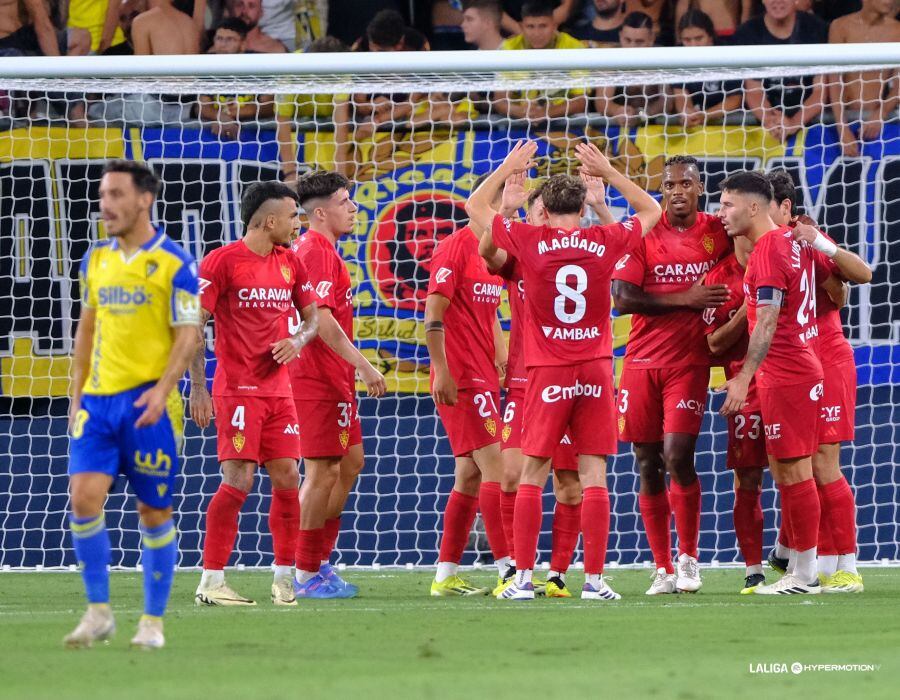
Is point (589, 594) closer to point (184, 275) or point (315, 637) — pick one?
point (315, 637)

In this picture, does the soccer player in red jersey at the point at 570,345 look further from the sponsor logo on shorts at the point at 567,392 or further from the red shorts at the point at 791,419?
the red shorts at the point at 791,419

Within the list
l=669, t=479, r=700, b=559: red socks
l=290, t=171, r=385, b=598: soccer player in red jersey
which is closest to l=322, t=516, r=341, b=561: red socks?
l=290, t=171, r=385, b=598: soccer player in red jersey

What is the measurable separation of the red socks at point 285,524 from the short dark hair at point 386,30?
596cm

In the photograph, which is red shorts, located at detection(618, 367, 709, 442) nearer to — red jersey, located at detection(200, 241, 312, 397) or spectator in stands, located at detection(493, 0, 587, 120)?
red jersey, located at detection(200, 241, 312, 397)

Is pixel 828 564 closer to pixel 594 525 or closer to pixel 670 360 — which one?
pixel 670 360

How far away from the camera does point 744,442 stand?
7.98 m

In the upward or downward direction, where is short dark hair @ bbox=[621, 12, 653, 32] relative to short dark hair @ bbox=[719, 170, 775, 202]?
upward

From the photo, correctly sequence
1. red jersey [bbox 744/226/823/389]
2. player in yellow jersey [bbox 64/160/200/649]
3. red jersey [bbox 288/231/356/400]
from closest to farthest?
player in yellow jersey [bbox 64/160/200/649], red jersey [bbox 744/226/823/389], red jersey [bbox 288/231/356/400]

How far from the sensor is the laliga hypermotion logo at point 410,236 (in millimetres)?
11070

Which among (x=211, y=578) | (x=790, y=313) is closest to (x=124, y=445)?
(x=211, y=578)

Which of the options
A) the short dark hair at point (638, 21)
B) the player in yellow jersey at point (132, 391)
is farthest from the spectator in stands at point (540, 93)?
the player in yellow jersey at point (132, 391)

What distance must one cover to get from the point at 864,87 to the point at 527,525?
5.92 metres

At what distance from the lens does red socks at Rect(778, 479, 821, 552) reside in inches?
295

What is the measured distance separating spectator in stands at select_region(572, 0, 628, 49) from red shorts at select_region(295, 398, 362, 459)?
5614mm
